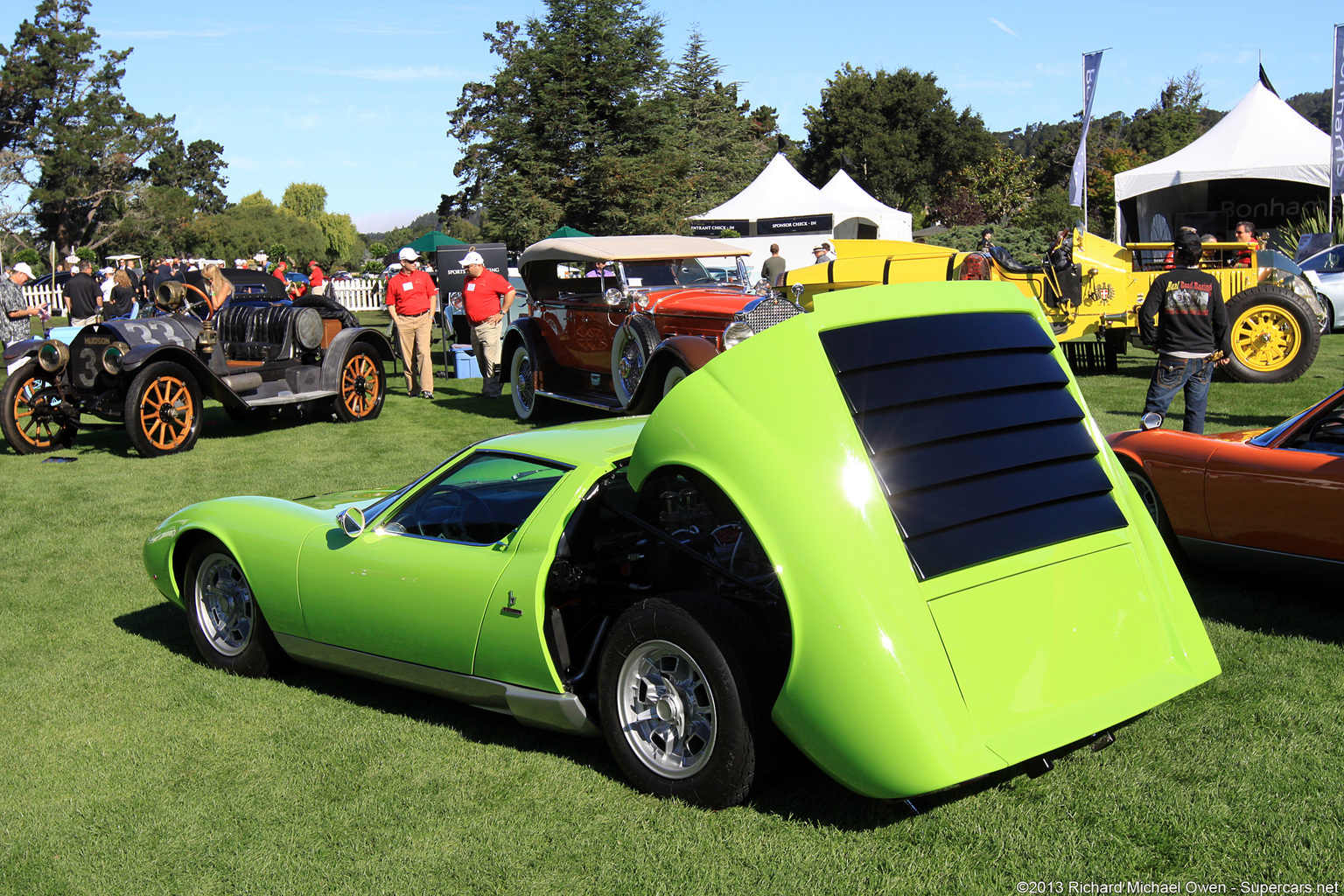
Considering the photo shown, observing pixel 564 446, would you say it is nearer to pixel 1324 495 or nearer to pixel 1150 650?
pixel 1150 650

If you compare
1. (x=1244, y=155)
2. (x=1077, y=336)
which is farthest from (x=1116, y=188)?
(x=1077, y=336)

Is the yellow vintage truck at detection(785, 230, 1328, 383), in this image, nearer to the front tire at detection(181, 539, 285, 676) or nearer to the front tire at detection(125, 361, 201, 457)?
the front tire at detection(125, 361, 201, 457)

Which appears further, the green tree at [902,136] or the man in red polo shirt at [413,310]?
the green tree at [902,136]

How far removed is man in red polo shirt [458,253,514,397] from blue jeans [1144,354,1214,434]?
836 centimetres

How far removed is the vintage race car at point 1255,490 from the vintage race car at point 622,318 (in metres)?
4.94

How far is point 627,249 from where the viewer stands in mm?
11906

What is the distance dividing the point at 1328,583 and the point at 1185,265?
4.13 m

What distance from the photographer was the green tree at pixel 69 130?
230 ft

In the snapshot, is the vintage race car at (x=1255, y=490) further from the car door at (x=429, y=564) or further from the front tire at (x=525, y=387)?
the front tire at (x=525, y=387)

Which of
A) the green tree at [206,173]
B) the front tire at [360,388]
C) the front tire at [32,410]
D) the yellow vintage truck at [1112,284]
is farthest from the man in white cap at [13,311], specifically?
the green tree at [206,173]

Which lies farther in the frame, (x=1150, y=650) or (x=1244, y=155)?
(x=1244, y=155)

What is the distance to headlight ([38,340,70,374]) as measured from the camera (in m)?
11.2

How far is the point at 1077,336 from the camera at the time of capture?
14445 mm

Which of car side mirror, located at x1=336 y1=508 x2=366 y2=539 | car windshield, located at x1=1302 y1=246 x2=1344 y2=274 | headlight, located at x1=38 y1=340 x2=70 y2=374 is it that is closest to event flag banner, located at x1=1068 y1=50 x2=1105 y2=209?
car windshield, located at x1=1302 y1=246 x2=1344 y2=274
